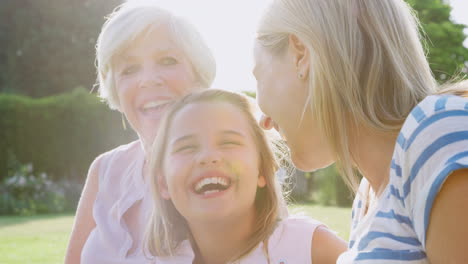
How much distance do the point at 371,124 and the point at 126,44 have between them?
1.54 metres

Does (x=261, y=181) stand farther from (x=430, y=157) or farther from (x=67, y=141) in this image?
(x=67, y=141)

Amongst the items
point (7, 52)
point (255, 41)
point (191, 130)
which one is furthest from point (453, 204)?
point (7, 52)

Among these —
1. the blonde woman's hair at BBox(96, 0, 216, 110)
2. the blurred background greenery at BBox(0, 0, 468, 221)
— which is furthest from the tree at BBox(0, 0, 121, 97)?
the blonde woman's hair at BBox(96, 0, 216, 110)

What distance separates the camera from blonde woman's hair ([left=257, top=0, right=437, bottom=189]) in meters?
1.71

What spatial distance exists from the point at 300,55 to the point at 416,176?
1.87ft

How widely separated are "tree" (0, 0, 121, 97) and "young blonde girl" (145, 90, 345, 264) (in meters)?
22.5

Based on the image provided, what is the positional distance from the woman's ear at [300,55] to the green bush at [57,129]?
13860 mm

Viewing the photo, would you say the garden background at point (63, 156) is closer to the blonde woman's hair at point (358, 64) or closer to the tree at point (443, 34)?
the tree at point (443, 34)

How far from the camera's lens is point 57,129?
51.5 ft

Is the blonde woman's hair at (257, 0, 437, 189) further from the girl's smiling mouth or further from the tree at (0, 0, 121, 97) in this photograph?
the tree at (0, 0, 121, 97)

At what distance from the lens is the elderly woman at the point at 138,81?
284 cm

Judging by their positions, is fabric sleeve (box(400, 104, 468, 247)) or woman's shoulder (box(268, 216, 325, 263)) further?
woman's shoulder (box(268, 216, 325, 263))

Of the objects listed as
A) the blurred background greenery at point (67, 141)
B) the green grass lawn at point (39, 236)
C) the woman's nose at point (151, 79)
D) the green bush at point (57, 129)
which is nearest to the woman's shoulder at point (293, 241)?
the woman's nose at point (151, 79)

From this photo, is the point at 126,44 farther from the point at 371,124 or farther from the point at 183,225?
the point at 371,124
